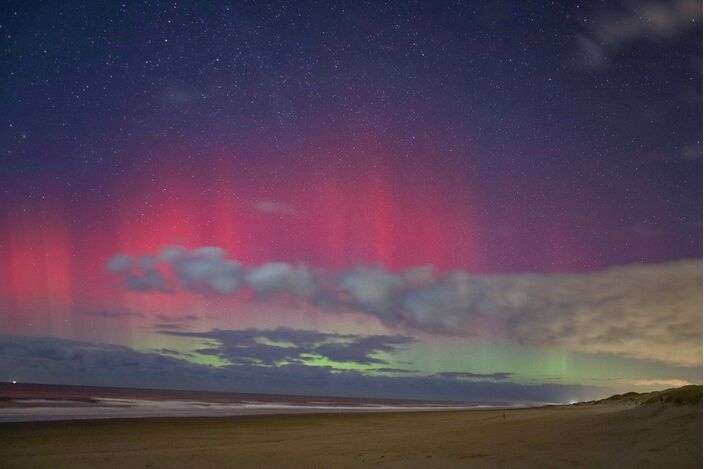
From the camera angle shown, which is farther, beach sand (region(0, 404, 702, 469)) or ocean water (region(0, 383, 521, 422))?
ocean water (region(0, 383, 521, 422))

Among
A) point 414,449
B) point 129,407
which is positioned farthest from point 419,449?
point 129,407

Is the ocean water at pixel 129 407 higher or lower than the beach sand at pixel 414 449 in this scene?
lower

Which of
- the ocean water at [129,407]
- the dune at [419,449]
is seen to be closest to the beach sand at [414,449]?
the dune at [419,449]

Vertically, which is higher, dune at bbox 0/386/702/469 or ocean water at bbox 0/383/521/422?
dune at bbox 0/386/702/469

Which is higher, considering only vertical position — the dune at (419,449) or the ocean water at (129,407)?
the dune at (419,449)

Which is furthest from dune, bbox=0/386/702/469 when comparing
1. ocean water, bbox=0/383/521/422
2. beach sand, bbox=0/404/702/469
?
ocean water, bbox=0/383/521/422

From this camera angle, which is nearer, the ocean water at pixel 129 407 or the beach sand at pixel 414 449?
the beach sand at pixel 414 449

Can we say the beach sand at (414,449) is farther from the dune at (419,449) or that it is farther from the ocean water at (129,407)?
the ocean water at (129,407)

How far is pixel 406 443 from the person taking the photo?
2036 cm

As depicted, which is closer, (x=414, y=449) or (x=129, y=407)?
(x=414, y=449)

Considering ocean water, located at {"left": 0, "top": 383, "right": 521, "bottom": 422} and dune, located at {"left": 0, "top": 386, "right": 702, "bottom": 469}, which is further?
ocean water, located at {"left": 0, "top": 383, "right": 521, "bottom": 422}

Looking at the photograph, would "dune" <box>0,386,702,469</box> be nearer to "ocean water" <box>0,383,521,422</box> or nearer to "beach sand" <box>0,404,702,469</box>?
"beach sand" <box>0,404,702,469</box>

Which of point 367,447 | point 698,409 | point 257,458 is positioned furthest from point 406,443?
point 698,409

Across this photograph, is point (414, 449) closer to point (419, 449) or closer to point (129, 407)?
point (419, 449)
